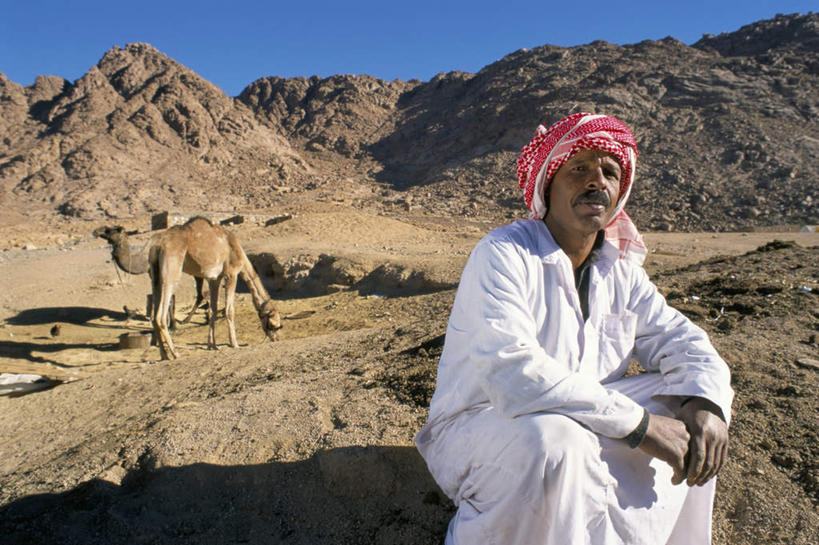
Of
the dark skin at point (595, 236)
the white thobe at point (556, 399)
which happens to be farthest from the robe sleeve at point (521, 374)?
the dark skin at point (595, 236)

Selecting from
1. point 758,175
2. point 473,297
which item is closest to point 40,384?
point 473,297

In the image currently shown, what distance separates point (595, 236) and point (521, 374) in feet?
2.87

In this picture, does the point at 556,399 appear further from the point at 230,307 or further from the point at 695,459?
the point at 230,307

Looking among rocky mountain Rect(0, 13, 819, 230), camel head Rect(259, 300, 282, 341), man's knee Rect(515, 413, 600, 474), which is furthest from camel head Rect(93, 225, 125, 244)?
rocky mountain Rect(0, 13, 819, 230)

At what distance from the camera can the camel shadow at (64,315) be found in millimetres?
8570

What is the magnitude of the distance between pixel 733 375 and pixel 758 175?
2504 cm

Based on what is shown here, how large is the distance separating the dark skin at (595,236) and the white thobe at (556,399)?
8 cm

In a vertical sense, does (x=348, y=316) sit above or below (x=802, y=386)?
below

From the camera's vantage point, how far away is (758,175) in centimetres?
2300

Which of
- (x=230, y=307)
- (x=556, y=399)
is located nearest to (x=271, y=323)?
(x=230, y=307)

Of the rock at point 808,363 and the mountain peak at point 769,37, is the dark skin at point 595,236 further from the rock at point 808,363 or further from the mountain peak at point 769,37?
the mountain peak at point 769,37

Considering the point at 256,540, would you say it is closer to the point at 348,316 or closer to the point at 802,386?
the point at 802,386

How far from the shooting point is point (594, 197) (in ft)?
6.22

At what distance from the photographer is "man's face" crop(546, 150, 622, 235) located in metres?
1.90
